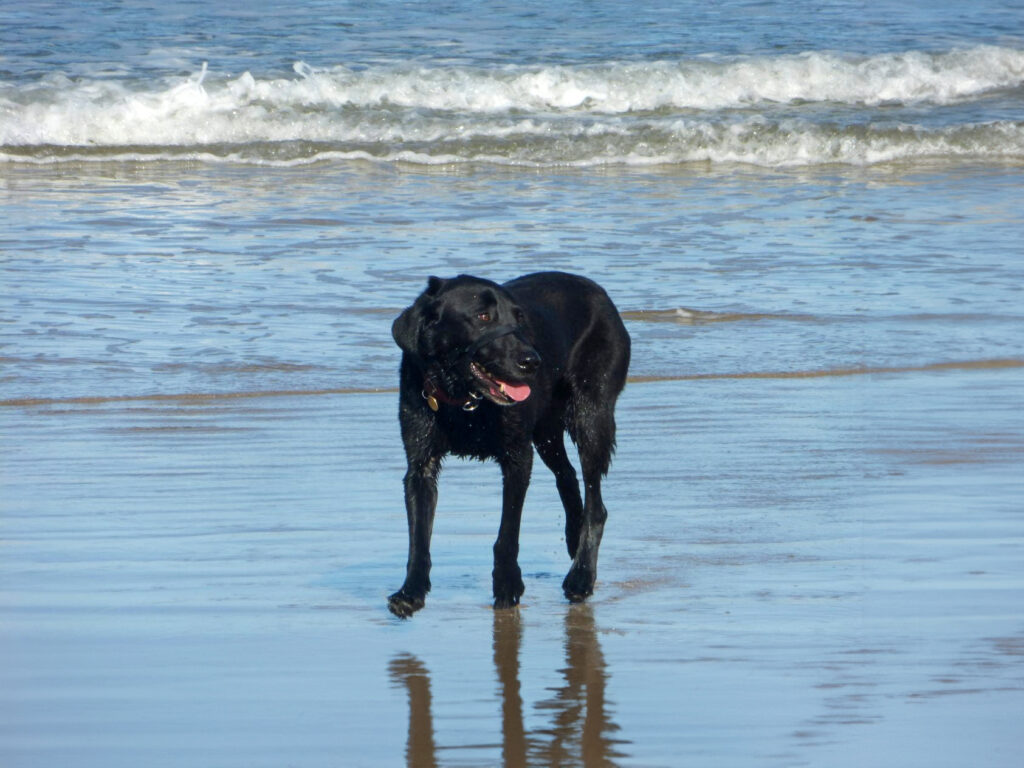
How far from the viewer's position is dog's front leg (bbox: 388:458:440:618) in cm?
391

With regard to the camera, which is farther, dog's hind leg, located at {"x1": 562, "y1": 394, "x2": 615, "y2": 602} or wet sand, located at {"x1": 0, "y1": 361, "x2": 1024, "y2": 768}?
dog's hind leg, located at {"x1": 562, "y1": 394, "x2": 615, "y2": 602}

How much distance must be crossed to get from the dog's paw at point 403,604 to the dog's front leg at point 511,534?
0.24 meters

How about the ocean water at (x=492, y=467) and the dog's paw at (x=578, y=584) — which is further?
the dog's paw at (x=578, y=584)

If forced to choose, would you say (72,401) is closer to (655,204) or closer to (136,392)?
(136,392)

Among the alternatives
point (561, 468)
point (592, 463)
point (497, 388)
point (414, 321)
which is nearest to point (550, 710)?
point (497, 388)

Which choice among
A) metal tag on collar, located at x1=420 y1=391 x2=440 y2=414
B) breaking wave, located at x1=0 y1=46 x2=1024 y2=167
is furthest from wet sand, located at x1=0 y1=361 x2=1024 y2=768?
breaking wave, located at x1=0 y1=46 x2=1024 y2=167

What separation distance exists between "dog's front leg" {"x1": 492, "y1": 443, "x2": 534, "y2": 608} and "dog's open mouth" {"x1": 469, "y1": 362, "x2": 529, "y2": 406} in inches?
8.5

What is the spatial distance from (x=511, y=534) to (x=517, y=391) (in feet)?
1.25

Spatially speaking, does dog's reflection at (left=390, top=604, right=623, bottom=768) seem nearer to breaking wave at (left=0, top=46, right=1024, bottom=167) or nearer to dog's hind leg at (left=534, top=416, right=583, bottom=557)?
dog's hind leg at (left=534, top=416, right=583, bottom=557)

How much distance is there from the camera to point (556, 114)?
60.1 feet

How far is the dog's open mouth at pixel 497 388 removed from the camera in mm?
4039

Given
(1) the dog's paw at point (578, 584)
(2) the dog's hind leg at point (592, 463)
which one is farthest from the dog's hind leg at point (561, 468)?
(1) the dog's paw at point (578, 584)

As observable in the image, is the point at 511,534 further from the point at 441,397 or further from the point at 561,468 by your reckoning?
the point at 561,468

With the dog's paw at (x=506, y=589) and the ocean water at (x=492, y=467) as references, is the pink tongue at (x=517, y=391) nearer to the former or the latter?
the dog's paw at (x=506, y=589)
